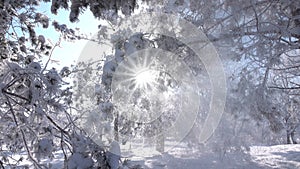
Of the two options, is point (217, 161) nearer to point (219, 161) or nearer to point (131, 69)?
point (219, 161)

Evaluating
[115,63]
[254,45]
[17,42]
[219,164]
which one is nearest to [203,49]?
[254,45]

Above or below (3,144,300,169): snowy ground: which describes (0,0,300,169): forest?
above

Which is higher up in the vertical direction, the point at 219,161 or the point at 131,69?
the point at 131,69

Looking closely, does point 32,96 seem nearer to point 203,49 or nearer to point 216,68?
point 203,49

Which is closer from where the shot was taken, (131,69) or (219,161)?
(131,69)

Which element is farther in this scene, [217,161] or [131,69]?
[217,161]

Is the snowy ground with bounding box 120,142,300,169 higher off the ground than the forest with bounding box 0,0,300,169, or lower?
lower

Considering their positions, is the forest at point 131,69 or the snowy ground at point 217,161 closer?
the forest at point 131,69

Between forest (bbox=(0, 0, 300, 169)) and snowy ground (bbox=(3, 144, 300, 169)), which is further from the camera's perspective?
snowy ground (bbox=(3, 144, 300, 169))

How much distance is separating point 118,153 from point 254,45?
4.43 meters

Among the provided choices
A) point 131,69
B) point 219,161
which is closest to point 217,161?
point 219,161

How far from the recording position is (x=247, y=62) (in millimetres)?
7418

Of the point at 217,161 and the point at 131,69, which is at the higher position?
the point at 131,69

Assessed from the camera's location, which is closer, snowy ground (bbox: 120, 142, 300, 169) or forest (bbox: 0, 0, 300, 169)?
forest (bbox: 0, 0, 300, 169)
